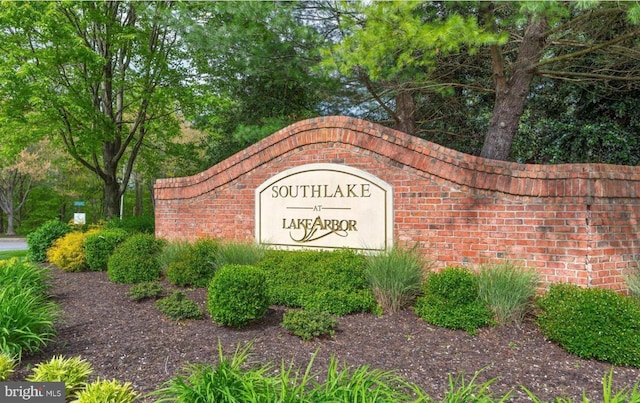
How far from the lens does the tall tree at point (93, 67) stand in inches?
438

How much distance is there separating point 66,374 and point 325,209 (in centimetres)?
421

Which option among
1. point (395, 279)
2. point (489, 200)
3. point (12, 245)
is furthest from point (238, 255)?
point (12, 245)

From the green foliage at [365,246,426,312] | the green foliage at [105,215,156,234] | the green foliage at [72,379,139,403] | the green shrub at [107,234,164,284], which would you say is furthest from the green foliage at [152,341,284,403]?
the green foliage at [105,215,156,234]

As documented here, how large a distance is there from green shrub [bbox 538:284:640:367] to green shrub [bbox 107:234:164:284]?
5800mm

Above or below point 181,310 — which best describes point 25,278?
above

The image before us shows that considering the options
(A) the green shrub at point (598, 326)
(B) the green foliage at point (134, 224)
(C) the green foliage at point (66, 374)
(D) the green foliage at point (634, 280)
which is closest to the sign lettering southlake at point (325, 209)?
(A) the green shrub at point (598, 326)

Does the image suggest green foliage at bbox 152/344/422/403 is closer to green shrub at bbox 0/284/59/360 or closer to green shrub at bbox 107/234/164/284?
green shrub at bbox 0/284/59/360

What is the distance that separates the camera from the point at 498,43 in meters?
6.06

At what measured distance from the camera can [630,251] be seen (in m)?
5.53

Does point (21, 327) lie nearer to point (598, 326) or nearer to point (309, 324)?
point (309, 324)

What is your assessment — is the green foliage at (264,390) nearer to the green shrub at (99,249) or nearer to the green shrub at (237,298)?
the green shrub at (237,298)

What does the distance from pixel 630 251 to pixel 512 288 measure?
1651 mm

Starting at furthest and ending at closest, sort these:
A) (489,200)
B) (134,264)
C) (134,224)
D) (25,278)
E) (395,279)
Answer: (134,224), (134,264), (25,278), (489,200), (395,279)

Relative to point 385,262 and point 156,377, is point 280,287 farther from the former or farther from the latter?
point 156,377
